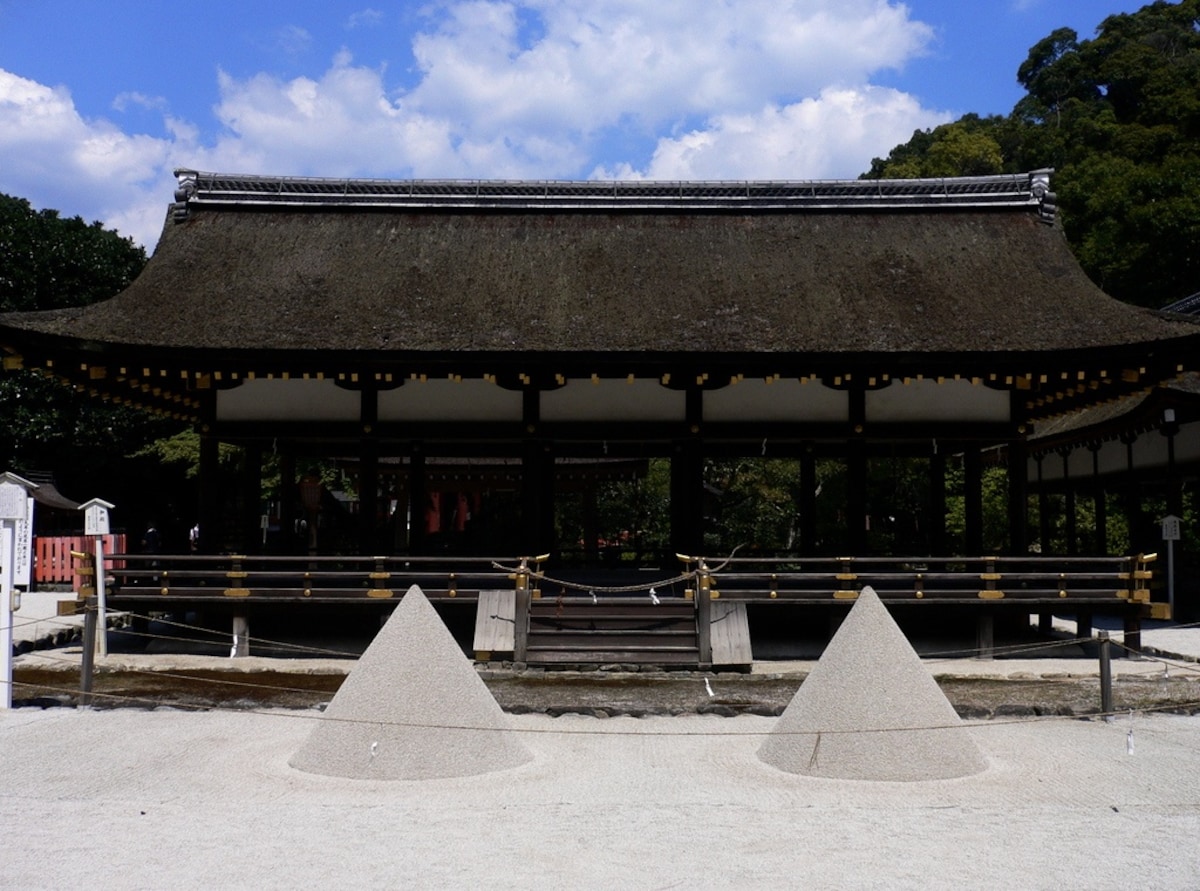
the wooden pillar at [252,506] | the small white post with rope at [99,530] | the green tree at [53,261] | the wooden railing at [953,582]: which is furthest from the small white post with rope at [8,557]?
the green tree at [53,261]

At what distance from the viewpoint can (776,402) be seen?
15766 mm

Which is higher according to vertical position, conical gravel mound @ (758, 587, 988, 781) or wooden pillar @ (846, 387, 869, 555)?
wooden pillar @ (846, 387, 869, 555)

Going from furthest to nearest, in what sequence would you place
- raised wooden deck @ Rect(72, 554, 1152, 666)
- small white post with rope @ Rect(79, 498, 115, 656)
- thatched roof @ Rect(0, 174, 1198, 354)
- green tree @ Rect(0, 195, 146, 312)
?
green tree @ Rect(0, 195, 146, 312) < thatched roof @ Rect(0, 174, 1198, 354) < raised wooden deck @ Rect(72, 554, 1152, 666) < small white post with rope @ Rect(79, 498, 115, 656)

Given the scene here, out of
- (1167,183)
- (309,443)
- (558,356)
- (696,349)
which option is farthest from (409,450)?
(1167,183)

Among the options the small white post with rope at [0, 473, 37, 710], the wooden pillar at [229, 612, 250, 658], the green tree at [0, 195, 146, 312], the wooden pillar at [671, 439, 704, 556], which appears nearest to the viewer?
the small white post with rope at [0, 473, 37, 710]

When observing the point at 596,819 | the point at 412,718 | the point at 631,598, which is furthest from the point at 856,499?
the point at 596,819

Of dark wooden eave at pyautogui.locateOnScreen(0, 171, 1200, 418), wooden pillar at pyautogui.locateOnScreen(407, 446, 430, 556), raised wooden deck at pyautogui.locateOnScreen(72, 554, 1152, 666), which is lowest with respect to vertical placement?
raised wooden deck at pyautogui.locateOnScreen(72, 554, 1152, 666)

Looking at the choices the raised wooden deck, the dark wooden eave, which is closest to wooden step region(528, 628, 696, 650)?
the raised wooden deck

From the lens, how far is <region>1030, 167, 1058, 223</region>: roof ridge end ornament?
695 inches

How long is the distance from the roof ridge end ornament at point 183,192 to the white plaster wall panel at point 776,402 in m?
9.05

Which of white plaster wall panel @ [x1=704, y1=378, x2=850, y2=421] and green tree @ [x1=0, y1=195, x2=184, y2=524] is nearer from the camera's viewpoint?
white plaster wall panel @ [x1=704, y1=378, x2=850, y2=421]

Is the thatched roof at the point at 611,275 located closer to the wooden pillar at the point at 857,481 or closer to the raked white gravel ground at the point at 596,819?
the wooden pillar at the point at 857,481

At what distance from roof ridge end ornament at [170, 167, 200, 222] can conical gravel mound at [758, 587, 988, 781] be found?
546 inches

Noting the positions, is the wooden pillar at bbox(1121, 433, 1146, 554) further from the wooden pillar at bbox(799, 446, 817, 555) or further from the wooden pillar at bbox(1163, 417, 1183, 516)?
the wooden pillar at bbox(799, 446, 817, 555)
